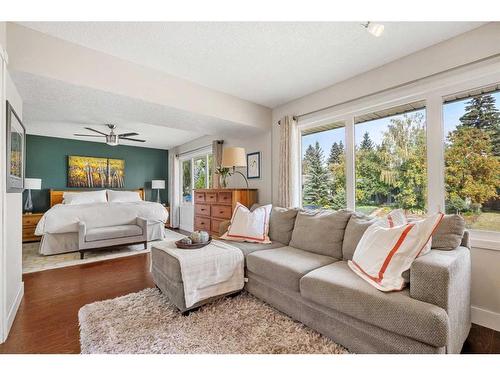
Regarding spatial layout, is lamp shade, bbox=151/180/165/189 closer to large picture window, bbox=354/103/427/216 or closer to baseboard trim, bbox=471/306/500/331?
large picture window, bbox=354/103/427/216

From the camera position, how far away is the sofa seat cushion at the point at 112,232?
3.81m

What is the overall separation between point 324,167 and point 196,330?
246cm

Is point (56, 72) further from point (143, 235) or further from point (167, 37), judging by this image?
point (143, 235)

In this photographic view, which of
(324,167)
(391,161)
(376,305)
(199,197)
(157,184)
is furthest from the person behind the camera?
(157,184)

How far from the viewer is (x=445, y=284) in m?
1.27

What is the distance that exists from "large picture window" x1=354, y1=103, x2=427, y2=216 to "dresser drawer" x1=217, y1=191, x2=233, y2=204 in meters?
1.77

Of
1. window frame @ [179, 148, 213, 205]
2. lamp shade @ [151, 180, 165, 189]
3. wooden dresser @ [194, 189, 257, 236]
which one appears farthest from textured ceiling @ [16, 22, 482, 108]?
lamp shade @ [151, 180, 165, 189]

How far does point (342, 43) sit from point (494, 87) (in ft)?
4.29

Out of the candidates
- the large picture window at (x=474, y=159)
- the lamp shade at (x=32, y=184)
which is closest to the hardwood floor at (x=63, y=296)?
the lamp shade at (x=32, y=184)

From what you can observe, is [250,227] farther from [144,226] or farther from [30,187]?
[30,187]

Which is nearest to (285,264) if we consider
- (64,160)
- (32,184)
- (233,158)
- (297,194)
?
(297,194)
